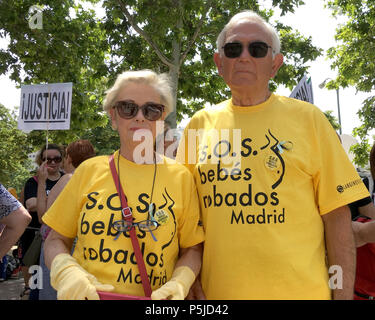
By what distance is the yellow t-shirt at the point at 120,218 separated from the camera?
68.0 inches

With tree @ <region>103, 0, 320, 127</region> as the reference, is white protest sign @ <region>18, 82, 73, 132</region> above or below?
below

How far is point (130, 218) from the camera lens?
174cm

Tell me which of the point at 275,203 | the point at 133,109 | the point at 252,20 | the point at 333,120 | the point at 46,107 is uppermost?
the point at 333,120

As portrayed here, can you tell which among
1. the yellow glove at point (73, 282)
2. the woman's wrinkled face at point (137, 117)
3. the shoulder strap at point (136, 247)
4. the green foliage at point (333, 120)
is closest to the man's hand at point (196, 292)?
the shoulder strap at point (136, 247)

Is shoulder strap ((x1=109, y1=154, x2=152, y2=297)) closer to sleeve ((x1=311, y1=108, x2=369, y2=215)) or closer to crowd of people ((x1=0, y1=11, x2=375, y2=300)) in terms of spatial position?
crowd of people ((x1=0, y1=11, x2=375, y2=300))

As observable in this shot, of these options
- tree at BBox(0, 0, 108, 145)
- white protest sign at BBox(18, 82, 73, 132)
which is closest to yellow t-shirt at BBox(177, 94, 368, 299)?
white protest sign at BBox(18, 82, 73, 132)

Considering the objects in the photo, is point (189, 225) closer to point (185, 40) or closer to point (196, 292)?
point (196, 292)

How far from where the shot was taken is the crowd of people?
1748 mm

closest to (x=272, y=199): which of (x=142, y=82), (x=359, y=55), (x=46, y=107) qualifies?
(x=142, y=82)

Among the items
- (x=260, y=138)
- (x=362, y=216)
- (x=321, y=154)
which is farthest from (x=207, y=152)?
(x=362, y=216)

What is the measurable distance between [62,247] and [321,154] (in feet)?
4.05

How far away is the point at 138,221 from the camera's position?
1775 millimetres

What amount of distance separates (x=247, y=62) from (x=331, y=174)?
68 centimetres

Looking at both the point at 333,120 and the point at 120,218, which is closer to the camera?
the point at 120,218
